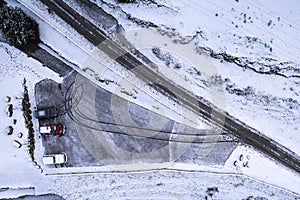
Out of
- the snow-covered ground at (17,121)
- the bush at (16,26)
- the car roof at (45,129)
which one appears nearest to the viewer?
the bush at (16,26)

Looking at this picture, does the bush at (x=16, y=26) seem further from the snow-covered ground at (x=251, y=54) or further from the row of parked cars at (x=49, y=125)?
the snow-covered ground at (x=251, y=54)

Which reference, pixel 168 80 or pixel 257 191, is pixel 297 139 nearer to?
pixel 257 191

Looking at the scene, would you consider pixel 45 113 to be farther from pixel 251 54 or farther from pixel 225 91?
pixel 251 54

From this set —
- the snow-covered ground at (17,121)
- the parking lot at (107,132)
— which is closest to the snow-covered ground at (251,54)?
the parking lot at (107,132)

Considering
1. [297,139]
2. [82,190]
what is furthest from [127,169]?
[297,139]

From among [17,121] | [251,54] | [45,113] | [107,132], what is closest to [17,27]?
[45,113]

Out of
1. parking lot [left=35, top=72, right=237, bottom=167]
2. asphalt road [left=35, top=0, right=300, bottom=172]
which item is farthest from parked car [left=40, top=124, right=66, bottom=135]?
asphalt road [left=35, top=0, right=300, bottom=172]
